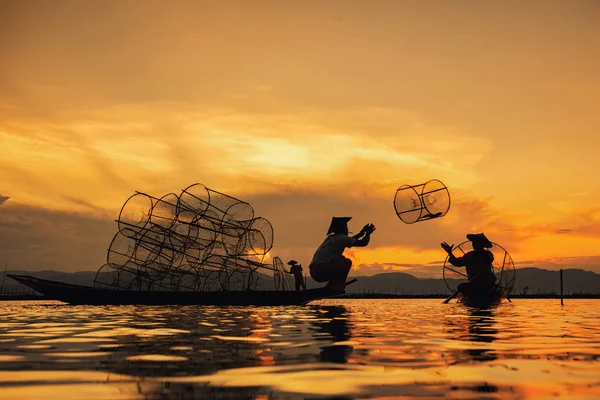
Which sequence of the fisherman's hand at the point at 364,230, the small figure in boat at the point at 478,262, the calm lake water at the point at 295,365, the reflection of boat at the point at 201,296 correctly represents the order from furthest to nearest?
the reflection of boat at the point at 201,296
the small figure in boat at the point at 478,262
the fisherman's hand at the point at 364,230
the calm lake water at the point at 295,365

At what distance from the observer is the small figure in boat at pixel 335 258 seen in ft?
104

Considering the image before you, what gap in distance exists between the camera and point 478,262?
32.2 metres

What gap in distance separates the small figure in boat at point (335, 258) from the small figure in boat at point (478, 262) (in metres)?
4.53

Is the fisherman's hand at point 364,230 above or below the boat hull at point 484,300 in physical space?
above

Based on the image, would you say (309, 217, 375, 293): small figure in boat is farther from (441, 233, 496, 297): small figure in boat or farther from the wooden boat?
the wooden boat

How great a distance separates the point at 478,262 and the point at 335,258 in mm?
6733

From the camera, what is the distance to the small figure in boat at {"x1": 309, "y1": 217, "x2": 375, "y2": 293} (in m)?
31.8

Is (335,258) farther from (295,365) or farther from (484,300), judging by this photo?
(295,365)

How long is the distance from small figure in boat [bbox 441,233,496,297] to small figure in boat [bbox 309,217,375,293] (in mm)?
4529

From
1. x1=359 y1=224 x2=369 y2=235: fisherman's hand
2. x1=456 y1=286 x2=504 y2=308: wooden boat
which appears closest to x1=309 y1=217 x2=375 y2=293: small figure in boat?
x1=359 y1=224 x2=369 y2=235: fisherman's hand

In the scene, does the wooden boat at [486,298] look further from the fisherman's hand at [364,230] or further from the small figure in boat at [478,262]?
the fisherman's hand at [364,230]

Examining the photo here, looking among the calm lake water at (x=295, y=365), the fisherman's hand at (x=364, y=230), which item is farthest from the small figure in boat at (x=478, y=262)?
the calm lake water at (x=295, y=365)

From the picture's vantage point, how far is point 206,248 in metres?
35.0

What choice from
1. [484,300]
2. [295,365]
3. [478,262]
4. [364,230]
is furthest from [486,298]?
[295,365]
